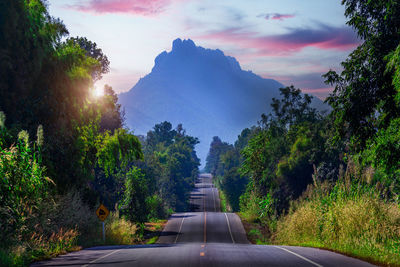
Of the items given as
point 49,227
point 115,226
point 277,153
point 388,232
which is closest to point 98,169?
point 115,226

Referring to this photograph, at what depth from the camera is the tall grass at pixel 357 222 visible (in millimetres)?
11746

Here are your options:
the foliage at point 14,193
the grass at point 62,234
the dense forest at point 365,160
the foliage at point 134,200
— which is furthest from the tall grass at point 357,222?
the foliage at point 134,200

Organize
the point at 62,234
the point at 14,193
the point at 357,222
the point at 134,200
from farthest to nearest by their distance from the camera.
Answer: the point at 134,200 < the point at 62,234 < the point at 357,222 < the point at 14,193

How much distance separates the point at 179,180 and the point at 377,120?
89.0 metres

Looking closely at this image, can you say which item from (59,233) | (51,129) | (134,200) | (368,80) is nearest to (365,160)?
(368,80)

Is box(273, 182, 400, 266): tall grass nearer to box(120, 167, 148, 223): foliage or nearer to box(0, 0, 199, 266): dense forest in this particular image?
box(0, 0, 199, 266): dense forest

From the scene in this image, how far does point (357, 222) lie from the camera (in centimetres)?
1369

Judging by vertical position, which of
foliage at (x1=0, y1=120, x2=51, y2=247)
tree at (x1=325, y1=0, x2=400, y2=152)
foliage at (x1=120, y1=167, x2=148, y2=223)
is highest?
tree at (x1=325, y1=0, x2=400, y2=152)

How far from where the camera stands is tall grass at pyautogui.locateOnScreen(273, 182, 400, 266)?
462 inches

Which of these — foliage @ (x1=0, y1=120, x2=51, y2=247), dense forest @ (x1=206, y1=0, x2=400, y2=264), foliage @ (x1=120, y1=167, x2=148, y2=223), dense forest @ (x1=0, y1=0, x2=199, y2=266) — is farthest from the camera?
foliage @ (x1=120, y1=167, x2=148, y2=223)

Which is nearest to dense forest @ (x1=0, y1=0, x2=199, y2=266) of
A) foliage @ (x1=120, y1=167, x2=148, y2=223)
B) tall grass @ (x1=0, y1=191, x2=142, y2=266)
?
tall grass @ (x1=0, y1=191, x2=142, y2=266)

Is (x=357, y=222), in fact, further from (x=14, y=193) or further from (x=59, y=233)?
(x=59, y=233)

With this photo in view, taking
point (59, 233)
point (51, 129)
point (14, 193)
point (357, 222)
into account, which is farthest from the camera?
point (51, 129)

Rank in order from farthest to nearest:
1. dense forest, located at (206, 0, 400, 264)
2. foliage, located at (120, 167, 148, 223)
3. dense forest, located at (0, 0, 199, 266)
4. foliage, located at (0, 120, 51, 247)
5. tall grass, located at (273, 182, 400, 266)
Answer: foliage, located at (120, 167, 148, 223) → dense forest, located at (0, 0, 199, 266) → dense forest, located at (206, 0, 400, 264) → foliage, located at (0, 120, 51, 247) → tall grass, located at (273, 182, 400, 266)
